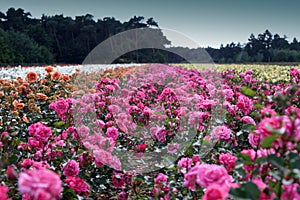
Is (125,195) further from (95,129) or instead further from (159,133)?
(95,129)

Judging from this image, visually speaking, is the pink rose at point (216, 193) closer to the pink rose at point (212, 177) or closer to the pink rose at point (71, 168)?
the pink rose at point (212, 177)

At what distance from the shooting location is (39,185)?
79 centimetres

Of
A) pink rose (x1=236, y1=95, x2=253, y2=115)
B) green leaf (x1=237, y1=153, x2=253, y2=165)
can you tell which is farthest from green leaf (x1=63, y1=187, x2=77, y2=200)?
pink rose (x1=236, y1=95, x2=253, y2=115)

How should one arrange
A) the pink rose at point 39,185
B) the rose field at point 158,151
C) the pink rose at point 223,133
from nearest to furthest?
the pink rose at point 39,185
the rose field at point 158,151
the pink rose at point 223,133

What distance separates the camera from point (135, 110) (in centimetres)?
302

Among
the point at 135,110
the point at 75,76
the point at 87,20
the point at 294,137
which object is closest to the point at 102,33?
the point at 87,20

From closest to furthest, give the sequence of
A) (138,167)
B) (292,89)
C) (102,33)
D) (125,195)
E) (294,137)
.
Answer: (294,137)
(292,89)
(125,195)
(138,167)
(102,33)

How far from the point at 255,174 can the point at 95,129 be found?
1922mm

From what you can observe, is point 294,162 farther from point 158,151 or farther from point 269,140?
point 158,151

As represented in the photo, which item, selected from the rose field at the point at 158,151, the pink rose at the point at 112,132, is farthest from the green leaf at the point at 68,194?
the pink rose at the point at 112,132

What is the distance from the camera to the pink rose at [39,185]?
2.61ft

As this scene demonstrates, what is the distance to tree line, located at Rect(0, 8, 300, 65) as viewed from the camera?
28.1m

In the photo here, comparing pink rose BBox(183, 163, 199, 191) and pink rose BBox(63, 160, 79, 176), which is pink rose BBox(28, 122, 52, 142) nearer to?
pink rose BBox(63, 160, 79, 176)

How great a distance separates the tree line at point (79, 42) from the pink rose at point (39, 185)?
25.9m
